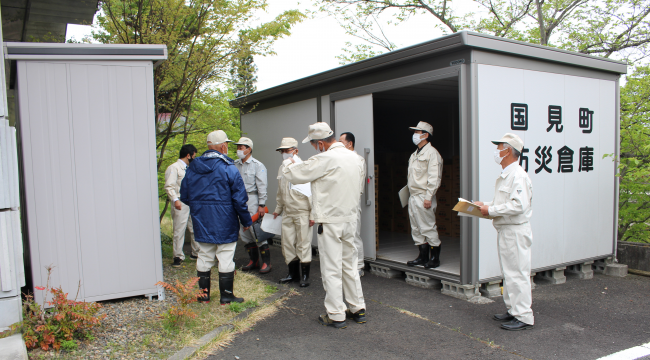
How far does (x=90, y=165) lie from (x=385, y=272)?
3.98m

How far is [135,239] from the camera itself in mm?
4656

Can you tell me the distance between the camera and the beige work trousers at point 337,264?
4.05 meters

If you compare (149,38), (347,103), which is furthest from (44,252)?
(347,103)

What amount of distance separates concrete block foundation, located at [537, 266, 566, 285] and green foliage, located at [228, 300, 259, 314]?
12.8 ft

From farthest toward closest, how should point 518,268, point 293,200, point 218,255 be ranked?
1. point 293,200
2. point 218,255
3. point 518,268

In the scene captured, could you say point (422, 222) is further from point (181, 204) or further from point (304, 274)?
point (181, 204)

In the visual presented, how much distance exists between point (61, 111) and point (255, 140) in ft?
16.4

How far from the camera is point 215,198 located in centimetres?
450

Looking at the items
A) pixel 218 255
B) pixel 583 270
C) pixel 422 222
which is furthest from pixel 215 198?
pixel 583 270

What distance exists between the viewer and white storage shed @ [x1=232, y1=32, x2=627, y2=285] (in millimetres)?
4863

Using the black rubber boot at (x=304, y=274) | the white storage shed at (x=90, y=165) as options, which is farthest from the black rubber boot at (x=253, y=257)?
the white storage shed at (x=90, y=165)

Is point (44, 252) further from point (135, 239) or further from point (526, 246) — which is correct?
point (526, 246)

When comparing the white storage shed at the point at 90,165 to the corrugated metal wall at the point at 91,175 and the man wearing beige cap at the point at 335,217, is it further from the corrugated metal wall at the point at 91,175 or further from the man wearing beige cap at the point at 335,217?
the man wearing beige cap at the point at 335,217

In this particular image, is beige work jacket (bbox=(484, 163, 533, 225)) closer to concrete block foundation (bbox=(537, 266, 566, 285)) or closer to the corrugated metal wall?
concrete block foundation (bbox=(537, 266, 566, 285))
